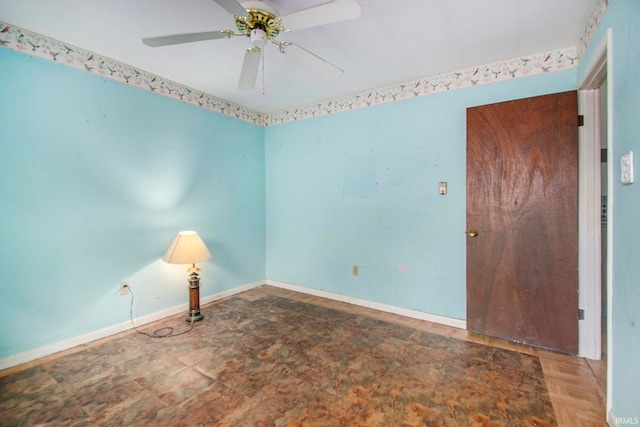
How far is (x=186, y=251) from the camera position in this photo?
2699 millimetres

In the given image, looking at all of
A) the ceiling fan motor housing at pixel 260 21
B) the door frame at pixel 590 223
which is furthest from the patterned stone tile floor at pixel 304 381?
the ceiling fan motor housing at pixel 260 21

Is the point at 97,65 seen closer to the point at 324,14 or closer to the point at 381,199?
the point at 324,14

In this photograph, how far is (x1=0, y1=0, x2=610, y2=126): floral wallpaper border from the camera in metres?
2.04

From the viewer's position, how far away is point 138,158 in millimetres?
2688

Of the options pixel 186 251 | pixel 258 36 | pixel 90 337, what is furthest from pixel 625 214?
pixel 90 337

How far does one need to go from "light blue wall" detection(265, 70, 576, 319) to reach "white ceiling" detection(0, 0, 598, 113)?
1.26ft

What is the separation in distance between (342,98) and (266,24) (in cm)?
182

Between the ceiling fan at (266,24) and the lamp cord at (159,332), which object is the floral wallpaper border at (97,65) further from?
the lamp cord at (159,332)

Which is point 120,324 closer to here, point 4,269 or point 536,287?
point 4,269

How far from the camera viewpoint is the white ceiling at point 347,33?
1778 mm

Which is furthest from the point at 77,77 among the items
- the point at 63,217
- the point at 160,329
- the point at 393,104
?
the point at 393,104

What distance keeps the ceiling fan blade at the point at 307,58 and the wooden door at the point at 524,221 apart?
4.59ft

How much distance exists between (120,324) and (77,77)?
2.14 m

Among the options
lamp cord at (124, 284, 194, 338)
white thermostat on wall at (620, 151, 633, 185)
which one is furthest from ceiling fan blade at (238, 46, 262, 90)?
lamp cord at (124, 284, 194, 338)
